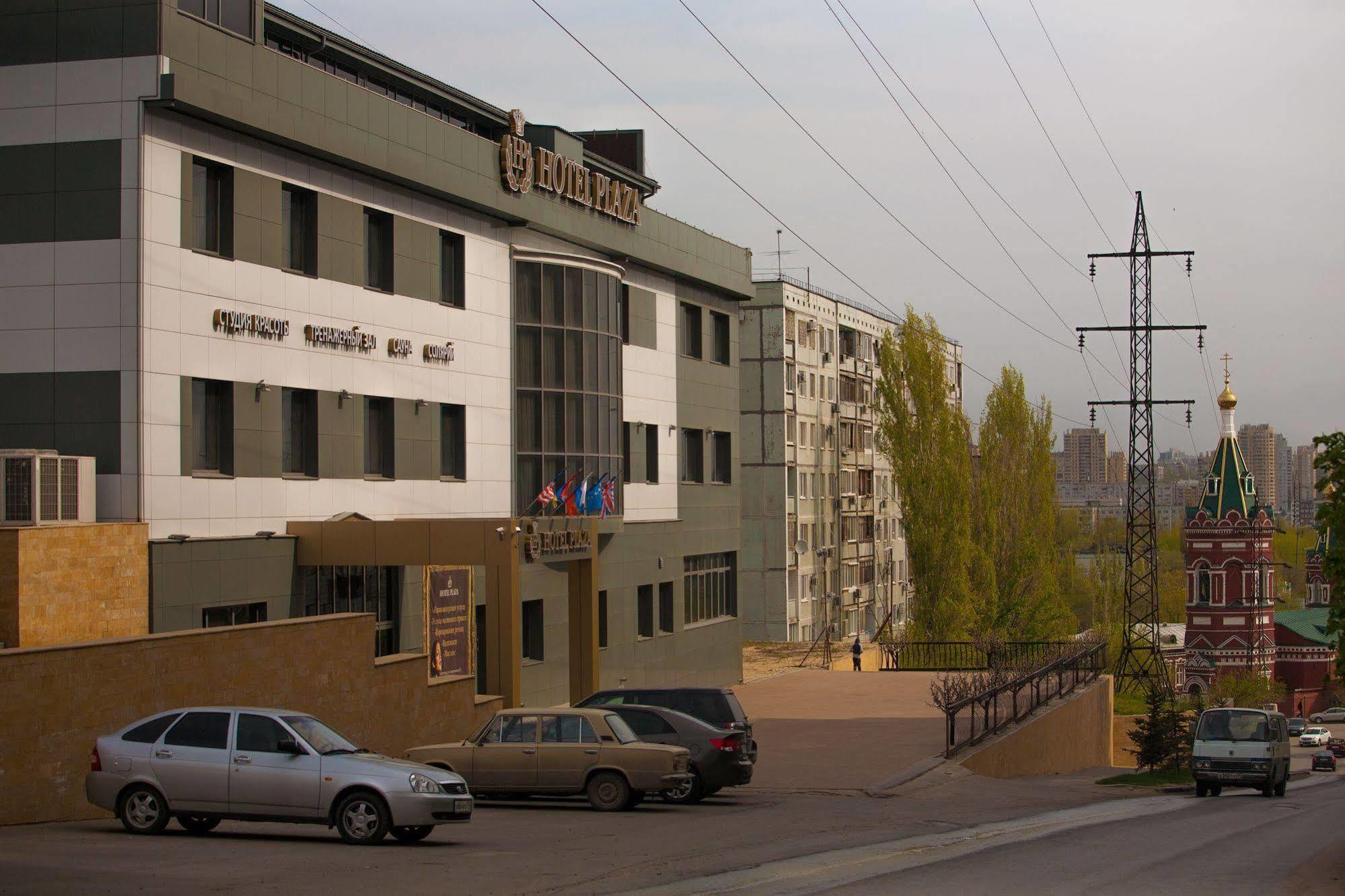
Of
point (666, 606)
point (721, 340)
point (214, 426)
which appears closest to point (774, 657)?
point (721, 340)

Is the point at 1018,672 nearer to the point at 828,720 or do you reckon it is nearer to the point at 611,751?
the point at 828,720

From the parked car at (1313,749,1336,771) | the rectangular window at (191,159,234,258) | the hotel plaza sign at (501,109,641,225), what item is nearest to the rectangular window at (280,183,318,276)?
the rectangular window at (191,159,234,258)

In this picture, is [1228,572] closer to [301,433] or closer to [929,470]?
[929,470]

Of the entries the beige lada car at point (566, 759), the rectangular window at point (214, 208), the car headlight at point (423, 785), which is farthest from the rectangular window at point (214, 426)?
the car headlight at point (423, 785)

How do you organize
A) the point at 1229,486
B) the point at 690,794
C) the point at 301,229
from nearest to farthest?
the point at 690,794 → the point at 301,229 → the point at 1229,486

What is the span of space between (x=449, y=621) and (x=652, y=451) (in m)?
13.5

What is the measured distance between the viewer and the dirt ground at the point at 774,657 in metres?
49.6

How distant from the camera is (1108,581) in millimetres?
97000

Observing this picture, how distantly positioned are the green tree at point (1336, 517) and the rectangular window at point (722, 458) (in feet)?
96.0

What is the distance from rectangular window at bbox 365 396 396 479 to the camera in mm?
27672

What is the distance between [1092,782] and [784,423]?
147ft

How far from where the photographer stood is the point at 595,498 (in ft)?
110

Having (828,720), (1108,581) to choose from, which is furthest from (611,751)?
(1108,581)

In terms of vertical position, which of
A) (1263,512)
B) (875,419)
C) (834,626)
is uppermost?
(875,419)
